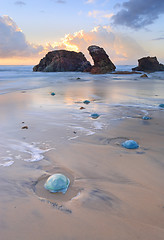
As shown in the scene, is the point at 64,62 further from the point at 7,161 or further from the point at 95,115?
the point at 7,161

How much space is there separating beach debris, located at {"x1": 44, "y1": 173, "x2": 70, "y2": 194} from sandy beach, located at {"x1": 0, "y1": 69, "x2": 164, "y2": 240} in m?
0.05

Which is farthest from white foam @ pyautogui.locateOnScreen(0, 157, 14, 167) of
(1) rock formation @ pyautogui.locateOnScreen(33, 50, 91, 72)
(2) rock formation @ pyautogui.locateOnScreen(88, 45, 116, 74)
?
(1) rock formation @ pyautogui.locateOnScreen(33, 50, 91, 72)

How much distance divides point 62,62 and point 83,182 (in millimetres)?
36058

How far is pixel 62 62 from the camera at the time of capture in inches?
1399

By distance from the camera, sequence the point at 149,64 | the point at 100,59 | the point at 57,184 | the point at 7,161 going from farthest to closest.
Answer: the point at 149,64
the point at 100,59
the point at 7,161
the point at 57,184

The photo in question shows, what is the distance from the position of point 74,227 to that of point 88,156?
112cm

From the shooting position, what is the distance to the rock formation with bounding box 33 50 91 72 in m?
35.1

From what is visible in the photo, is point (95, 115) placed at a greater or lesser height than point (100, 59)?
lesser

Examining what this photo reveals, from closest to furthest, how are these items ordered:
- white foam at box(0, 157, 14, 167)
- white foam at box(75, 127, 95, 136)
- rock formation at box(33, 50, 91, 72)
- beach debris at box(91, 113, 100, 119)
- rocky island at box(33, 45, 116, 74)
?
white foam at box(0, 157, 14, 167), white foam at box(75, 127, 95, 136), beach debris at box(91, 113, 100, 119), rocky island at box(33, 45, 116, 74), rock formation at box(33, 50, 91, 72)

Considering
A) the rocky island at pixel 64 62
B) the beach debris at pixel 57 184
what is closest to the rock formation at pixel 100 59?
the rocky island at pixel 64 62

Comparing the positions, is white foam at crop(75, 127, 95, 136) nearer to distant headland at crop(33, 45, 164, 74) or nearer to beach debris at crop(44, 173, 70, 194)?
beach debris at crop(44, 173, 70, 194)

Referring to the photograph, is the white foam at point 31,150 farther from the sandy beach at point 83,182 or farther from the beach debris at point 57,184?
the beach debris at point 57,184

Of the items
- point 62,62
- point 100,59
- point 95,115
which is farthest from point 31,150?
point 62,62

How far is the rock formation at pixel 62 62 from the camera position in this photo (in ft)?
115
